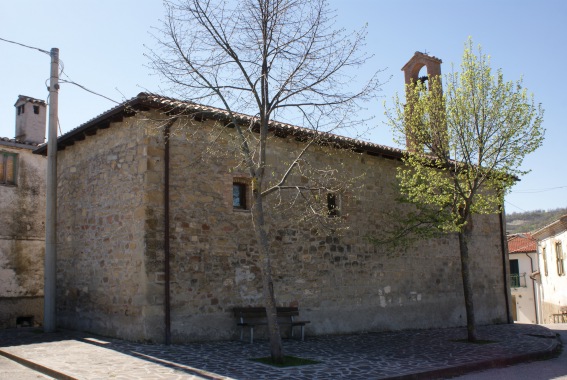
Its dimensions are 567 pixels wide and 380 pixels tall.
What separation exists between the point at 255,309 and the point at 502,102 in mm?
6961

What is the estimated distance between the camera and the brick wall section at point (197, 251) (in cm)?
1020

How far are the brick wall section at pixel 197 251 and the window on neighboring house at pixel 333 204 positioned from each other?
310 mm

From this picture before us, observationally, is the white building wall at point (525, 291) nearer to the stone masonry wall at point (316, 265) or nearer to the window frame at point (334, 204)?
the stone masonry wall at point (316, 265)

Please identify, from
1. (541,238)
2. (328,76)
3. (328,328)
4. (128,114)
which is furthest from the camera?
(541,238)

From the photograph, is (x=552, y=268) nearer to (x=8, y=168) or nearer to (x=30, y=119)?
(x=30, y=119)

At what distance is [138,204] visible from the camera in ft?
33.7

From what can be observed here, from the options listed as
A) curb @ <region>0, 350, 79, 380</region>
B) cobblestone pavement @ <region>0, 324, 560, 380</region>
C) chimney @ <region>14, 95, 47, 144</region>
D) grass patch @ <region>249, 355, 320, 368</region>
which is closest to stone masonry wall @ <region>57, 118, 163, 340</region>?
cobblestone pavement @ <region>0, 324, 560, 380</region>

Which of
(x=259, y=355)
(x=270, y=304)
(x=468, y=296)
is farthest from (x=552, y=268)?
(x=270, y=304)

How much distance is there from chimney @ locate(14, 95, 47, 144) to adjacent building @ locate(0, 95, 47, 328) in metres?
0.71

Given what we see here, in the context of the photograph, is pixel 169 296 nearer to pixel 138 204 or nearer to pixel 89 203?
pixel 138 204

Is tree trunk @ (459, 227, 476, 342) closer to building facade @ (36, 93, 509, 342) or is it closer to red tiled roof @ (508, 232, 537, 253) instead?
building facade @ (36, 93, 509, 342)

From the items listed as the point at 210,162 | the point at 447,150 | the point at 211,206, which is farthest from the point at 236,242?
the point at 447,150

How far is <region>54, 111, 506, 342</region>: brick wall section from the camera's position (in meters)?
10.2

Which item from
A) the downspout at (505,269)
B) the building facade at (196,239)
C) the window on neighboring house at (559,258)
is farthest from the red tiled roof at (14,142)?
the window on neighboring house at (559,258)
